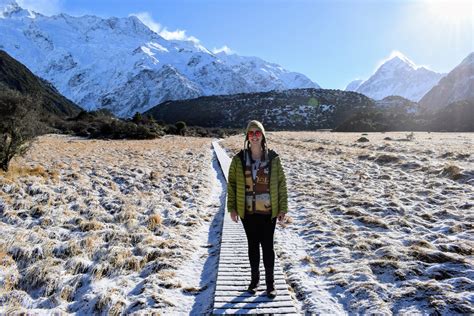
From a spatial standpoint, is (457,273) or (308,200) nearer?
(457,273)

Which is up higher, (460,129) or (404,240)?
(460,129)

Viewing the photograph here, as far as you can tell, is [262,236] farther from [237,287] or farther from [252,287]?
[237,287]

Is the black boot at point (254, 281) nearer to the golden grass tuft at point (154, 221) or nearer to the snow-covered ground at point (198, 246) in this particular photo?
the snow-covered ground at point (198, 246)

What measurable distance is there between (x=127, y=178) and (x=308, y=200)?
28.5 feet

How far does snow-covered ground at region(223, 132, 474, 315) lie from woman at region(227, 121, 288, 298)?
174 cm

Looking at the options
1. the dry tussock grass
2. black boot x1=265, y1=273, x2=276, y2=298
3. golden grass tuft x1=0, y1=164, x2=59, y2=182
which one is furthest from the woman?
golden grass tuft x1=0, y1=164, x2=59, y2=182

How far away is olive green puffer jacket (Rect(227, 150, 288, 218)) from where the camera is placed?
5.74m

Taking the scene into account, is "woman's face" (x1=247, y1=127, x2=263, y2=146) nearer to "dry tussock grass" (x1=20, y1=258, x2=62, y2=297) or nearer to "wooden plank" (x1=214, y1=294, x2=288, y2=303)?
"wooden plank" (x1=214, y1=294, x2=288, y2=303)

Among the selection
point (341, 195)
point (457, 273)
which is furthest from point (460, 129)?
point (457, 273)

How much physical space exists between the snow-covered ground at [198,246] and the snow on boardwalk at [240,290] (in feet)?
0.92

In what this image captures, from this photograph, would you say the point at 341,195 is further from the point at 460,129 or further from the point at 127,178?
the point at 460,129

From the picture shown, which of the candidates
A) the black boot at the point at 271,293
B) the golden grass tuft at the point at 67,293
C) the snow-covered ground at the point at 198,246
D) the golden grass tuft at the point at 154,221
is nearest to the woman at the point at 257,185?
the black boot at the point at 271,293

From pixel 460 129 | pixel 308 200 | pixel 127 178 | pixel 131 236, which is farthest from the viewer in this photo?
pixel 460 129

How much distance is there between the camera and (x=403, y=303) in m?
5.80
